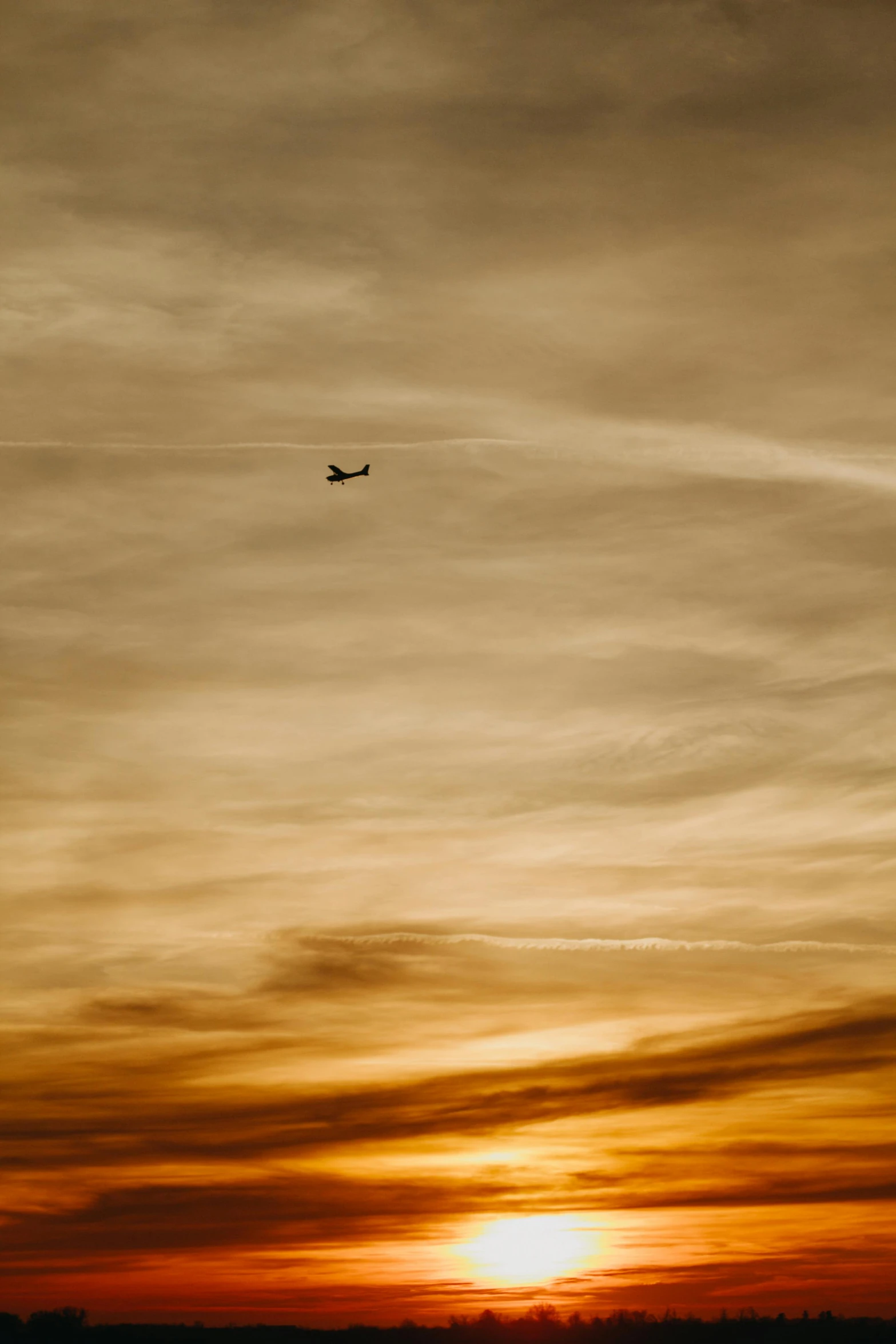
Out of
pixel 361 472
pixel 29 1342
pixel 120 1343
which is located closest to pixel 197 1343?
pixel 120 1343

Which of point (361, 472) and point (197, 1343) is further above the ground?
point (361, 472)

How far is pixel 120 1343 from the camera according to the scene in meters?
199

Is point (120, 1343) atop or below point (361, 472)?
below

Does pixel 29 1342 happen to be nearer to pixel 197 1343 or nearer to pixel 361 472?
pixel 197 1343

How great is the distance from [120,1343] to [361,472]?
146 metres

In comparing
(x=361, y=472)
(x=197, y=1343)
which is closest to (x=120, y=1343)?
(x=197, y=1343)

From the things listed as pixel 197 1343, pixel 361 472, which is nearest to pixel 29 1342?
pixel 197 1343

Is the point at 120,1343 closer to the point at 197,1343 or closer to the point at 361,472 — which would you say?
the point at 197,1343

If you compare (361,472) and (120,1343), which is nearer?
(361,472)

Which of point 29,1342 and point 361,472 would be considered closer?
point 361,472

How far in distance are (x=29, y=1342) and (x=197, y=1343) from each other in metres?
Answer: 26.9

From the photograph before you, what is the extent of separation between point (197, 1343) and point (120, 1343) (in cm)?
1220

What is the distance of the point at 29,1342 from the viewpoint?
655 feet

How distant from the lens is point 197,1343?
200m
